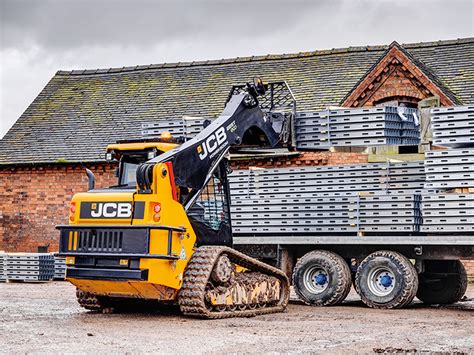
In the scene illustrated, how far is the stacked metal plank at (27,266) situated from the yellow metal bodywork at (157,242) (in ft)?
37.8

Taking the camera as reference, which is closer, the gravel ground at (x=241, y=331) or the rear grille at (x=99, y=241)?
the gravel ground at (x=241, y=331)

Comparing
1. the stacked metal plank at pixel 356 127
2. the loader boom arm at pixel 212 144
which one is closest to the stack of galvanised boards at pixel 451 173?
the stacked metal plank at pixel 356 127

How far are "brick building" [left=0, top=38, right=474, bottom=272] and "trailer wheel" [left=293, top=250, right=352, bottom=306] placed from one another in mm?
9614

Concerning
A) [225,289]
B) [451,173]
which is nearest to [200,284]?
[225,289]

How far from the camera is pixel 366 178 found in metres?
17.4

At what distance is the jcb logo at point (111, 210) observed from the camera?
13617 millimetres

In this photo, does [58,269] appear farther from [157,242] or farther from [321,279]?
[157,242]

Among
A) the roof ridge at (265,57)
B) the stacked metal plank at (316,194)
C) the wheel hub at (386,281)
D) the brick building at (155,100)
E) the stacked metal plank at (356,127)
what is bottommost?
the wheel hub at (386,281)

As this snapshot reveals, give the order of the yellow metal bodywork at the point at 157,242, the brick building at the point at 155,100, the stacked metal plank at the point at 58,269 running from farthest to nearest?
1. the brick building at the point at 155,100
2. the stacked metal plank at the point at 58,269
3. the yellow metal bodywork at the point at 157,242

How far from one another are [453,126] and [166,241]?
5666 mm

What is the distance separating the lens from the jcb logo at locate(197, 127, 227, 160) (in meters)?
14.4

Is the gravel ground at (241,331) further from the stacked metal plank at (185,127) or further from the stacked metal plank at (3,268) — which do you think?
the stacked metal plank at (3,268)

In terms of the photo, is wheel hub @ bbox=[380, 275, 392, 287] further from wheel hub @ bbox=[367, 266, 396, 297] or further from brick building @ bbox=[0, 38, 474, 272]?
brick building @ bbox=[0, 38, 474, 272]

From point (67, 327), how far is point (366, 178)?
6.94 m
